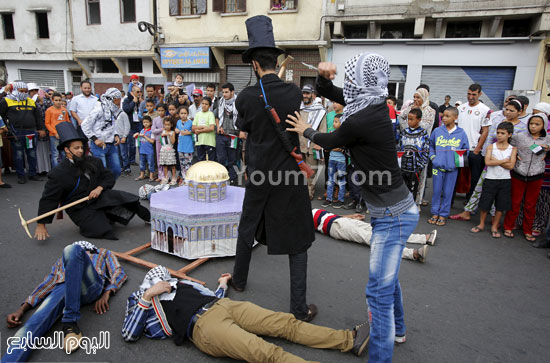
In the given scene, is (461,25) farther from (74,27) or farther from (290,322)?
(74,27)

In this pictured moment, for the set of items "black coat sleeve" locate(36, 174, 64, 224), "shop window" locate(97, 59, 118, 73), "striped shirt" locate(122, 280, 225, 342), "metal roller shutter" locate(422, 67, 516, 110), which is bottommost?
"striped shirt" locate(122, 280, 225, 342)

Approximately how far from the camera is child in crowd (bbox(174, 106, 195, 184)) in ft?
24.0

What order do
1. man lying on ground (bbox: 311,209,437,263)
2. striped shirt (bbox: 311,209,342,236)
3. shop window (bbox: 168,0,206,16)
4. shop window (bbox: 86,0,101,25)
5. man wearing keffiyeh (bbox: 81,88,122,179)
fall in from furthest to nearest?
1. shop window (bbox: 86,0,101,25)
2. shop window (bbox: 168,0,206,16)
3. man wearing keffiyeh (bbox: 81,88,122,179)
4. striped shirt (bbox: 311,209,342,236)
5. man lying on ground (bbox: 311,209,437,263)

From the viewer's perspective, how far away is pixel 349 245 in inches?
181

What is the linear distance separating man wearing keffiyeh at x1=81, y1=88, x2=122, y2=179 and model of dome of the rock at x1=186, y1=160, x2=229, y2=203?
3.17 metres

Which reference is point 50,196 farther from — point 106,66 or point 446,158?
point 106,66

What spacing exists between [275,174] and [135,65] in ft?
58.9

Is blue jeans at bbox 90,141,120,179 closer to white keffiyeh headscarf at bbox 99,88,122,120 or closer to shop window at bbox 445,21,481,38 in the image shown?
white keffiyeh headscarf at bbox 99,88,122,120

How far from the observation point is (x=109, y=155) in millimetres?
6832

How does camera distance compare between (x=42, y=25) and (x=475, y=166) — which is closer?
(x=475, y=166)

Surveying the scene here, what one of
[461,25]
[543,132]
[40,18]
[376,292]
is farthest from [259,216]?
[40,18]

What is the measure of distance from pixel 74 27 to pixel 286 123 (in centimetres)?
2021

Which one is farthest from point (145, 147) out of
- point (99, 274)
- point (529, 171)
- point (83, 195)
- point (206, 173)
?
point (529, 171)

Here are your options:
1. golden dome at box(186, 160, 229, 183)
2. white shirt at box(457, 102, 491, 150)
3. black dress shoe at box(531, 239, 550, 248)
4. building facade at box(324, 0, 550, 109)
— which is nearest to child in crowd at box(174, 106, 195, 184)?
golden dome at box(186, 160, 229, 183)
